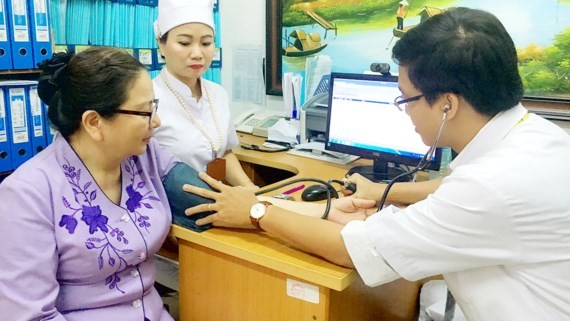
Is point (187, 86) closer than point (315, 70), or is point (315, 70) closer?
point (187, 86)

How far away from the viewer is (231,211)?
130cm

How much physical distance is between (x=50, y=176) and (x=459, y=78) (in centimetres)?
94

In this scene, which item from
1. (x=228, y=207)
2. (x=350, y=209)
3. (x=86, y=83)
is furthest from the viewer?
(x=350, y=209)

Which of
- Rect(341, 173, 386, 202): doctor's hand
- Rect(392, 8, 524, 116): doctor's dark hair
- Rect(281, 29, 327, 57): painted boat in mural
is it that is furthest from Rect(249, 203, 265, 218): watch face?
Rect(281, 29, 327, 57): painted boat in mural

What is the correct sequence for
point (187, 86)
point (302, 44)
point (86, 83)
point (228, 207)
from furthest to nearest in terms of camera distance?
point (302, 44), point (187, 86), point (228, 207), point (86, 83)

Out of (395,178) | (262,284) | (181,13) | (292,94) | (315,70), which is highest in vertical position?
(181,13)

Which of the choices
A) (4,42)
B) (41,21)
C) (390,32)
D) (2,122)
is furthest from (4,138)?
(390,32)

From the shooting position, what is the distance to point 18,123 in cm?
195

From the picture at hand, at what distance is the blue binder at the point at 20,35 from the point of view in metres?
1.85

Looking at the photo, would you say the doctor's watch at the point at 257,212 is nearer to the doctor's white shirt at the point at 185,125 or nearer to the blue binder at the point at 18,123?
the doctor's white shirt at the point at 185,125

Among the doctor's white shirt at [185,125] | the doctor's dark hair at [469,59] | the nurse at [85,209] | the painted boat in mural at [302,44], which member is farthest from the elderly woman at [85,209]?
the painted boat in mural at [302,44]

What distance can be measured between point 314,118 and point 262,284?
49.6 inches

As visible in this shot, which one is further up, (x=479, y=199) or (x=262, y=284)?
(x=479, y=199)

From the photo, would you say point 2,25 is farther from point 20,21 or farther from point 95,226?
point 95,226
